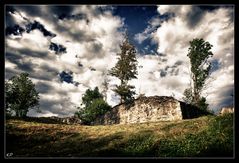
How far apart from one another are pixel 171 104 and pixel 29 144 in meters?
18.2

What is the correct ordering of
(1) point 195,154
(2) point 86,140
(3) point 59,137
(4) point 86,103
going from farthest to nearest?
1. (4) point 86,103
2. (3) point 59,137
3. (2) point 86,140
4. (1) point 195,154

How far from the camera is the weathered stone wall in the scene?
28188mm

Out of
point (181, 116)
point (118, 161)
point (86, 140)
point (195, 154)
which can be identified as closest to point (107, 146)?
point (86, 140)

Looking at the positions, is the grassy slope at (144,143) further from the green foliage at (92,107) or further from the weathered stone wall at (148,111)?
the green foliage at (92,107)

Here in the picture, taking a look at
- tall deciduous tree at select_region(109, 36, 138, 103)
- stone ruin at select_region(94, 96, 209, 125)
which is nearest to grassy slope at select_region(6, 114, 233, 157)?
stone ruin at select_region(94, 96, 209, 125)

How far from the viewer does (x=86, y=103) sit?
190 ft

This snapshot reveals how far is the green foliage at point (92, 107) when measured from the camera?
48.2 m

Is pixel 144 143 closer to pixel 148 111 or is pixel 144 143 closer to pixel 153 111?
pixel 153 111

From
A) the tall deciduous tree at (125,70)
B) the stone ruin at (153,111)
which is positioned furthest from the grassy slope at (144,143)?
the tall deciduous tree at (125,70)

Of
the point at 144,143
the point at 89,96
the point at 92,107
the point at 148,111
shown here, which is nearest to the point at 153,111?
the point at 148,111

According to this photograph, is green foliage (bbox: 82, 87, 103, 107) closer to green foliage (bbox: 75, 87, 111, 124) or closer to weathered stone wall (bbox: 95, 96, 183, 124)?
green foliage (bbox: 75, 87, 111, 124)

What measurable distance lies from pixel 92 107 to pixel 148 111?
20.5 meters
